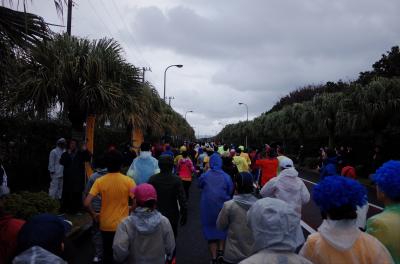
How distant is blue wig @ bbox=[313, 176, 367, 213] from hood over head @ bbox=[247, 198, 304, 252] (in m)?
0.31

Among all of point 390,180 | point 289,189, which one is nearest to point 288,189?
point 289,189

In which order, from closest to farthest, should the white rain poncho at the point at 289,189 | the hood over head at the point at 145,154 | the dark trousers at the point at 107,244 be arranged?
the dark trousers at the point at 107,244 < the white rain poncho at the point at 289,189 < the hood over head at the point at 145,154

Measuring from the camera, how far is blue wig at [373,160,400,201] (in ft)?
12.0

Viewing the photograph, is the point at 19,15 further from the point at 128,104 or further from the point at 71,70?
the point at 128,104

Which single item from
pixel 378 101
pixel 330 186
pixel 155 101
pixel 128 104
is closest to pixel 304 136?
pixel 378 101

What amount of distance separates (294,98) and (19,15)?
256ft

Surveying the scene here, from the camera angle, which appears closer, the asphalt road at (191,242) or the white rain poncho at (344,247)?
the white rain poncho at (344,247)

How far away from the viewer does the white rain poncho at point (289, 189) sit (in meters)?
7.20

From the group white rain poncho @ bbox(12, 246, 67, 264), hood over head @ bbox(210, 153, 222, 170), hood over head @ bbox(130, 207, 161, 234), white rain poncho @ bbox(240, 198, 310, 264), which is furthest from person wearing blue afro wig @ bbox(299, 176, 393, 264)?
hood over head @ bbox(210, 153, 222, 170)

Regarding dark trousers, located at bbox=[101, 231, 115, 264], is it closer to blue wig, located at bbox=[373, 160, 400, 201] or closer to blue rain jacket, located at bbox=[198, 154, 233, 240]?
blue rain jacket, located at bbox=[198, 154, 233, 240]

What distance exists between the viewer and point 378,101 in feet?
84.6

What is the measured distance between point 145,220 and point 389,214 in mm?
2231

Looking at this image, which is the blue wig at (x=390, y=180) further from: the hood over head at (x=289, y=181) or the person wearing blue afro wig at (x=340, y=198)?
the hood over head at (x=289, y=181)

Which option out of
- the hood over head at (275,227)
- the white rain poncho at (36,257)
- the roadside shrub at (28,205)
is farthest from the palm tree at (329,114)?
the white rain poncho at (36,257)
